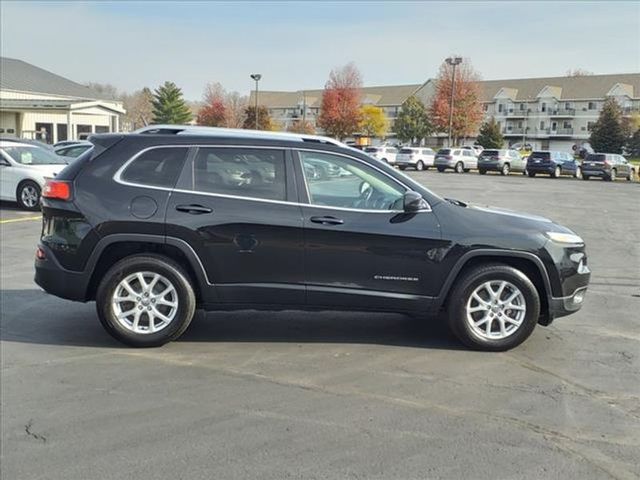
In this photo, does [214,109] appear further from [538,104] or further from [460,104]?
[538,104]

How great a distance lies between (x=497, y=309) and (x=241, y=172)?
2.44m

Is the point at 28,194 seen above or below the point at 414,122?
below

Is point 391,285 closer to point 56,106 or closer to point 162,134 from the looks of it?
point 162,134

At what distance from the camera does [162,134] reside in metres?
5.39

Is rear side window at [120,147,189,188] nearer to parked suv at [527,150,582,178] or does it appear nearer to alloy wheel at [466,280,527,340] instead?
alloy wheel at [466,280,527,340]

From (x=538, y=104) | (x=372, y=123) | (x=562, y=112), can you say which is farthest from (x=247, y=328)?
(x=538, y=104)

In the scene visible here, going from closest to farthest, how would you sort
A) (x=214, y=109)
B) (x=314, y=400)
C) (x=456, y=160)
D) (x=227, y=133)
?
1. (x=314, y=400)
2. (x=227, y=133)
3. (x=456, y=160)
4. (x=214, y=109)

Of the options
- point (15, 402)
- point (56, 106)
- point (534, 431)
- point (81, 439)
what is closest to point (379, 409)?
point (534, 431)

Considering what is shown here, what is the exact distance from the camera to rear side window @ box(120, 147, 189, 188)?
519 centimetres

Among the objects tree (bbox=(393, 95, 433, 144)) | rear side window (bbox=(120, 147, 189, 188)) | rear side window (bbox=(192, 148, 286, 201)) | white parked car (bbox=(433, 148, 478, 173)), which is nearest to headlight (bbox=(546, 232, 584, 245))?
rear side window (bbox=(192, 148, 286, 201))

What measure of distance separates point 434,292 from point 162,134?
269 cm

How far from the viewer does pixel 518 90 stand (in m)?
98.6

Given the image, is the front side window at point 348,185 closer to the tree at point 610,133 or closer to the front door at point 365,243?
the front door at point 365,243

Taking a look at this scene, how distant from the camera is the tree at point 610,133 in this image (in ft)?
225
